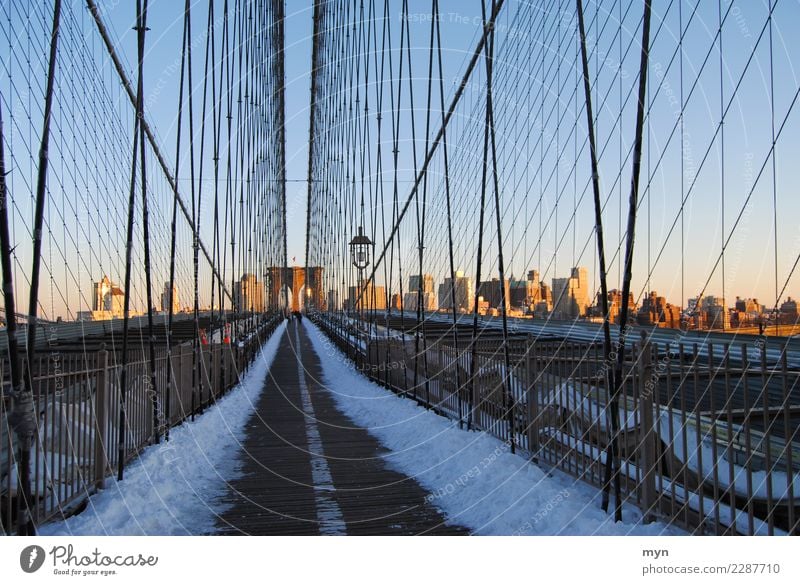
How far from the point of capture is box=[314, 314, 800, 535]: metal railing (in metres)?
2.89

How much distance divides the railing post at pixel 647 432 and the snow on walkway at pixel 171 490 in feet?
7.86

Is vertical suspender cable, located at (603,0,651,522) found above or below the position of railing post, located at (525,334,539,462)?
above

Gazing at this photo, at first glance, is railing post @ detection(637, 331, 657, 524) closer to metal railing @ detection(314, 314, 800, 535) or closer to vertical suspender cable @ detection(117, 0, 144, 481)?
metal railing @ detection(314, 314, 800, 535)

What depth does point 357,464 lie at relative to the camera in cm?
584

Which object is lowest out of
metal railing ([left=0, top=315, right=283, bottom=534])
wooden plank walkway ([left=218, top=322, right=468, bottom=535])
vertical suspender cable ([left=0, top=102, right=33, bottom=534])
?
wooden plank walkway ([left=218, top=322, right=468, bottom=535])

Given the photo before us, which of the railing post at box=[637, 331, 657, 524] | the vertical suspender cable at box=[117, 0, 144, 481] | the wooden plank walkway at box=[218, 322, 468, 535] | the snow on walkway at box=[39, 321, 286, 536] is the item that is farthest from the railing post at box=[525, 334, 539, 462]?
the vertical suspender cable at box=[117, 0, 144, 481]

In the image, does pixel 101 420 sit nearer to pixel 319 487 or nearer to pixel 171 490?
pixel 171 490

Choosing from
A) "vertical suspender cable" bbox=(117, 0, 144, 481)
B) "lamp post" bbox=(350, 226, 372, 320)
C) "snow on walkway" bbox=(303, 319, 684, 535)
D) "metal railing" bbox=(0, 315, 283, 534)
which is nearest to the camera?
"metal railing" bbox=(0, 315, 283, 534)

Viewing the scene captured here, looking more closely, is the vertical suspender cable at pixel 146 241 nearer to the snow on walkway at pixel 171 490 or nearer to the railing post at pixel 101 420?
the snow on walkway at pixel 171 490

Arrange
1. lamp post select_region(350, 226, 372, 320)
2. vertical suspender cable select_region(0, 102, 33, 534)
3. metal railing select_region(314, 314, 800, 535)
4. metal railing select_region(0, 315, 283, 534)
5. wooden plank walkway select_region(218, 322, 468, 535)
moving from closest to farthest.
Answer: metal railing select_region(314, 314, 800, 535)
vertical suspender cable select_region(0, 102, 33, 534)
metal railing select_region(0, 315, 283, 534)
wooden plank walkway select_region(218, 322, 468, 535)
lamp post select_region(350, 226, 372, 320)

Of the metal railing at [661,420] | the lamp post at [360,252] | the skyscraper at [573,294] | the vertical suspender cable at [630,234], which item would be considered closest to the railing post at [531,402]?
the metal railing at [661,420]

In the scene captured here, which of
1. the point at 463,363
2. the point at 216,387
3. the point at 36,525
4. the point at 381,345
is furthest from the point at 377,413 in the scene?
the point at 36,525

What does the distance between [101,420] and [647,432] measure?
3.39 metres

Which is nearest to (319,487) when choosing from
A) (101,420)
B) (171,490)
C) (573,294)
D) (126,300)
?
(171,490)
